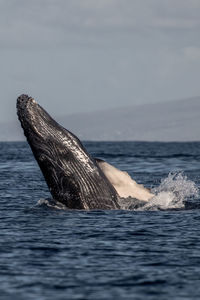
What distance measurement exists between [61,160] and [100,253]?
4.89 meters

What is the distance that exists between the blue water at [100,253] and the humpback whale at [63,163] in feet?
1.55

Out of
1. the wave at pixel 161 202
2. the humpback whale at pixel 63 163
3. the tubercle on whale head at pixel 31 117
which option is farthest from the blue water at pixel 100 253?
the tubercle on whale head at pixel 31 117

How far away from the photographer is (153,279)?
46.8ft

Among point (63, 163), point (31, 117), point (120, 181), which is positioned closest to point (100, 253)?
point (63, 163)

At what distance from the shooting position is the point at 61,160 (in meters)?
Result: 20.8

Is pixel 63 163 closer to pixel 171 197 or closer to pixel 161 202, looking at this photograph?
pixel 161 202

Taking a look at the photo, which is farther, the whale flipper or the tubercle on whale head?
the whale flipper

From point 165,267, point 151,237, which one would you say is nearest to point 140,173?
point 151,237

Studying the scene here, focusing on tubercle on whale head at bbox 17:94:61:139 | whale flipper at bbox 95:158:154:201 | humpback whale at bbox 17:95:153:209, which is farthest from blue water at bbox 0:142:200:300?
tubercle on whale head at bbox 17:94:61:139

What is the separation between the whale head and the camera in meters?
20.5

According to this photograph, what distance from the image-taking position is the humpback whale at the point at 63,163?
2050 cm

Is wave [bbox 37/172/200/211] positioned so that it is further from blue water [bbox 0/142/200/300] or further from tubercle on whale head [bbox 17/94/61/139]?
tubercle on whale head [bbox 17/94/61/139]

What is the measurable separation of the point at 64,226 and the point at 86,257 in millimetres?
3480

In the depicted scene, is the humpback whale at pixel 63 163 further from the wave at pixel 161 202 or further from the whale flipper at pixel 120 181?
the wave at pixel 161 202
